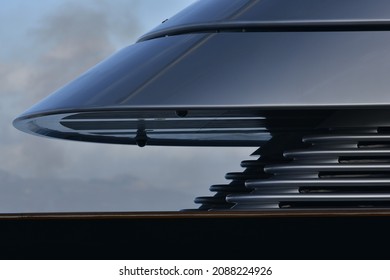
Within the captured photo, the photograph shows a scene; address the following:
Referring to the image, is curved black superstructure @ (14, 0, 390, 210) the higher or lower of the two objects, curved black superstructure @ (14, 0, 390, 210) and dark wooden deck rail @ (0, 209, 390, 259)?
the higher

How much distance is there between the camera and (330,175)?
10.4 meters

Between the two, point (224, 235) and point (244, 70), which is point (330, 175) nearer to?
point (244, 70)

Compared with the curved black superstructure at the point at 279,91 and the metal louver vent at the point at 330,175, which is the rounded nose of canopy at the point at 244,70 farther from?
the metal louver vent at the point at 330,175

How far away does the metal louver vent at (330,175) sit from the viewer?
33.4ft

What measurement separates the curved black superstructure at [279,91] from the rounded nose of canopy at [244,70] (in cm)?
1

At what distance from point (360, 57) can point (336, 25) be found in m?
0.56

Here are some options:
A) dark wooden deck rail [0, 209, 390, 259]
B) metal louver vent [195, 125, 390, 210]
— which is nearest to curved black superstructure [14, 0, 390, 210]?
metal louver vent [195, 125, 390, 210]

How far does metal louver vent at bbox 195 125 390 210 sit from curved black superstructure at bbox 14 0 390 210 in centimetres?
1

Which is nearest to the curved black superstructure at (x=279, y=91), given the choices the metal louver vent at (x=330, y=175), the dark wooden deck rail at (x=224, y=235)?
the metal louver vent at (x=330, y=175)

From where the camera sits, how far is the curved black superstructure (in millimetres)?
9852

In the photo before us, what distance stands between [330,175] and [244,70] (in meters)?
1.38

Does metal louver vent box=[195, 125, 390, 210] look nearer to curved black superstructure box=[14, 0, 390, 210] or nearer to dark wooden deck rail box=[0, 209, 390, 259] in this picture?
curved black superstructure box=[14, 0, 390, 210]
